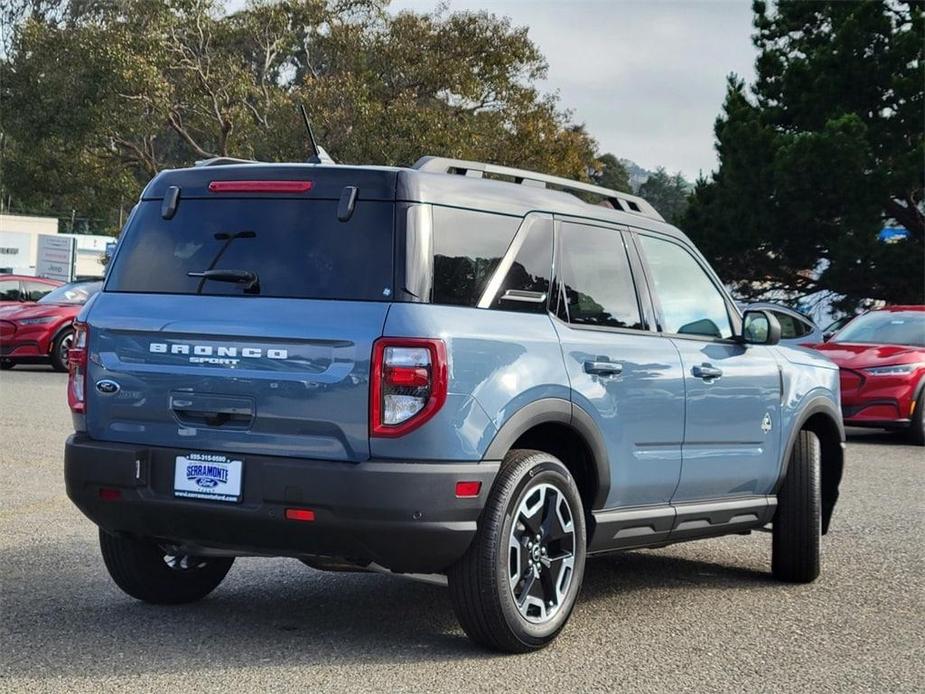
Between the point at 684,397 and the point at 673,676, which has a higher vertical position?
the point at 684,397

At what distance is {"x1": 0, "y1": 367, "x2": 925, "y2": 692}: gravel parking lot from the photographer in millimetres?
5191

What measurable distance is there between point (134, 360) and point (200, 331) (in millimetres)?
345

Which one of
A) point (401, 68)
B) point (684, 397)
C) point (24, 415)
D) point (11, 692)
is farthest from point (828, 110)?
point (11, 692)

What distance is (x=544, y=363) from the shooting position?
571 centimetres

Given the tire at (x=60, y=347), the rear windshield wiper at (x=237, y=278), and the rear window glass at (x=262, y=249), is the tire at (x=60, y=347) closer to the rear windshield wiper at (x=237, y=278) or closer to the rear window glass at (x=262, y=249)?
the rear window glass at (x=262, y=249)

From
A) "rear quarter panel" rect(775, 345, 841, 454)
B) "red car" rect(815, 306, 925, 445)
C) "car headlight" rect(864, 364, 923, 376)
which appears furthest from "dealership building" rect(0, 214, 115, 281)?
"rear quarter panel" rect(775, 345, 841, 454)

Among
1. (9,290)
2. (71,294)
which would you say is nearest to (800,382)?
(71,294)

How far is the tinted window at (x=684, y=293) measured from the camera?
6.81m

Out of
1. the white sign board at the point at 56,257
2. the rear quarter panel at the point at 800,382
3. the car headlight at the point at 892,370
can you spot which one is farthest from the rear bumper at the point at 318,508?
the white sign board at the point at 56,257

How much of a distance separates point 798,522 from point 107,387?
377 centimetres

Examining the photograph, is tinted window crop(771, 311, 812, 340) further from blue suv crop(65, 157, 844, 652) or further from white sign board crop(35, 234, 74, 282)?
white sign board crop(35, 234, 74, 282)

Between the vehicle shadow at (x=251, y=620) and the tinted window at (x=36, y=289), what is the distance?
18856mm

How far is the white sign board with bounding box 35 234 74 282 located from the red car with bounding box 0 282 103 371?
24.3 meters

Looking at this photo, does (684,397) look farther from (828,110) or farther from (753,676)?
(828,110)
